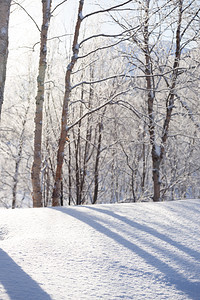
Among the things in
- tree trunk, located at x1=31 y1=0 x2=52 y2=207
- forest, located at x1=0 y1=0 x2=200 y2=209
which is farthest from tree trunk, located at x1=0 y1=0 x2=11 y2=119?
tree trunk, located at x1=31 y1=0 x2=52 y2=207

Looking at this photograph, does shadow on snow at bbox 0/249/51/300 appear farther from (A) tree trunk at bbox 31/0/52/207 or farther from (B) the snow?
(A) tree trunk at bbox 31/0/52/207

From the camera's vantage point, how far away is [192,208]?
2330mm

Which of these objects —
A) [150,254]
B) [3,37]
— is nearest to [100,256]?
[150,254]

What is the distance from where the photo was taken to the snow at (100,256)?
1074mm

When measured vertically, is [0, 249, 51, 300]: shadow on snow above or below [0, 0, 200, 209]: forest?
below

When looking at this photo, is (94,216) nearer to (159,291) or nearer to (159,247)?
(159,247)

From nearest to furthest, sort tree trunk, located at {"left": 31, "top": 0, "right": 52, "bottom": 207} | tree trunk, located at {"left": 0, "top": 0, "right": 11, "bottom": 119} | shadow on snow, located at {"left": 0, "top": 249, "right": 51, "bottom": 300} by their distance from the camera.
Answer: shadow on snow, located at {"left": 0, "top": 249, "right": 51, "bottom": 300} → tree trunk, located at {"left": 0, "top": 0, "right": 11, "bottom": 119} → tree trunk, located at {"left": 31, "top": 0, "right": 52, "bottom": 207}

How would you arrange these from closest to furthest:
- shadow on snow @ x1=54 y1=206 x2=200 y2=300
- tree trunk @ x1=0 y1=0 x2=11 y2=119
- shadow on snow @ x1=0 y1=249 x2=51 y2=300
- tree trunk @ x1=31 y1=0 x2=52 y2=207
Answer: shadow on snow @ x1=0 y1=249 x2=51 y2=300
shadow on snow @ x1=54 y1=206 x2=200 y2=300
tree trunk @ x1=0 y1=0 x2=11 y2=119
tree trunk @ x1=31 y1=0 x2=52 y2=207

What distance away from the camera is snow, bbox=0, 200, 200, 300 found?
1.07 m

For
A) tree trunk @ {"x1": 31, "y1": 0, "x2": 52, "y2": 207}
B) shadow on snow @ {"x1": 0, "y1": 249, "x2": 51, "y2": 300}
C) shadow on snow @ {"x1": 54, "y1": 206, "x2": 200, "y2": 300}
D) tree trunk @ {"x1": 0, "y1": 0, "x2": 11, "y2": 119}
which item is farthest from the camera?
tree trunk @ {"x1": 31, "y1": 0, "x2": 52, "y2": 207}

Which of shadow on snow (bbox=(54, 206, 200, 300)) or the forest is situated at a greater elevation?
the forest

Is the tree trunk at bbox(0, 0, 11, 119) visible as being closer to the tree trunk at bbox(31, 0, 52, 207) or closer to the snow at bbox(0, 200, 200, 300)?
the snow at bbox(0, 200, 200, 300)

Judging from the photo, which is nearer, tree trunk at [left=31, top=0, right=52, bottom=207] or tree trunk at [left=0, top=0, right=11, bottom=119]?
tree trunk at [left=0, top=0, right=11, bottom=119]

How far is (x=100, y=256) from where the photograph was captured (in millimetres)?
1370
